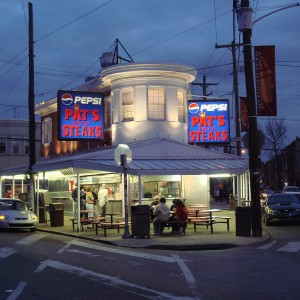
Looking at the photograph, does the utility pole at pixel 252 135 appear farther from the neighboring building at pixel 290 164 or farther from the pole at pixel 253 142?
the neighboring building at pixel 290 164

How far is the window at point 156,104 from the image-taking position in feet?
90.7

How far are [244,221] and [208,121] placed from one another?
10731 mm

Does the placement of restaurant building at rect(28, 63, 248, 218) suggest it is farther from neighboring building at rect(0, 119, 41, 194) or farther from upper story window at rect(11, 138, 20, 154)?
upper story window at rect(11, 138, 20, 154)

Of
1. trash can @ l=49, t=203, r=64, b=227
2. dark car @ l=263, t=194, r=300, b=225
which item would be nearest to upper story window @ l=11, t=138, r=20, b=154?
trash can @ l=49, t=203, r=64, b=227

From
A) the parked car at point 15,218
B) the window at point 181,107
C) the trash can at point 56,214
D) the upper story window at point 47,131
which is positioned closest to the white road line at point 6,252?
the parked car at point 15,218

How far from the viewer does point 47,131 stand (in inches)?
1494

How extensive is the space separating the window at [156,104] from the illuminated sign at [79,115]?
9.03ft

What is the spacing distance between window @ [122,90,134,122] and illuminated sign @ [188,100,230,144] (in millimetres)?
3125

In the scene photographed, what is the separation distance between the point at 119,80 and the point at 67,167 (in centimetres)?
790

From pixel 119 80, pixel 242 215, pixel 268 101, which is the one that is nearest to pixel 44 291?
pixel 242 215

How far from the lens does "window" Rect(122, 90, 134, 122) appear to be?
1098 inches

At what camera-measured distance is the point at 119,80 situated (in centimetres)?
2820

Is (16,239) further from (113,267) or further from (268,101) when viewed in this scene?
(268,101)

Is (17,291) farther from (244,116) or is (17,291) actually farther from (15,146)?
(15,146)
